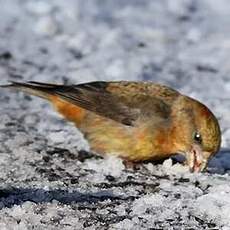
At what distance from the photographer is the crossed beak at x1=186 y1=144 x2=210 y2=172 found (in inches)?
210

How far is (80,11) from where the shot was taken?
874 centimetres

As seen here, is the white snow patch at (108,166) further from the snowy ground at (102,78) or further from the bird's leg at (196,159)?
the bird's leg at (196,159)

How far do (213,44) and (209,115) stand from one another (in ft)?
9.96

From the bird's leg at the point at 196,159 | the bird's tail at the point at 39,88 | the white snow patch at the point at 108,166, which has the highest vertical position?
the bird's tail at the point at 39,88

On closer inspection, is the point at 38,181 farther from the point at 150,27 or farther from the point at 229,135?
the point at 150,27

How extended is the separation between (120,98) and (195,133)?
59 centimetres

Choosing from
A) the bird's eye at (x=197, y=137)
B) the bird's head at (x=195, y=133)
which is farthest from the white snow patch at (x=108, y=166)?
the bird's eye at (x=197, y=137)

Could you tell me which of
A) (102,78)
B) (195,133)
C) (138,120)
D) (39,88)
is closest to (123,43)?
(102,78)

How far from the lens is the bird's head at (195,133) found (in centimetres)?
529

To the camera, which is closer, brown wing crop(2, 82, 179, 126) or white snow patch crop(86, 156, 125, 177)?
white snow patch crop(86, 156, 125, 177)

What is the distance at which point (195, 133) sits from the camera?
538 centimetres

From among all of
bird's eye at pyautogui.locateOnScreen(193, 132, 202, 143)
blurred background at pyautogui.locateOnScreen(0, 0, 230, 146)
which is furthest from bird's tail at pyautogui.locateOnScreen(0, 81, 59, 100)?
blurred background at pyautogui.locateOnScreen(0, 0, 230, 146)

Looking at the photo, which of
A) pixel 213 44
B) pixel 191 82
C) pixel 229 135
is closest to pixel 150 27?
pixel 213 44

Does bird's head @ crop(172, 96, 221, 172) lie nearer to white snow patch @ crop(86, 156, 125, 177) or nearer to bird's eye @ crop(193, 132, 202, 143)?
bird's eye @ crop(193, 132, 202, 143)
